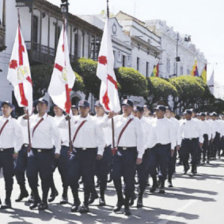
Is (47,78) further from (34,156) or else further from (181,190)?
(34,156)

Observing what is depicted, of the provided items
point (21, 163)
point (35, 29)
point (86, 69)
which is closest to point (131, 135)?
point (21, 163)

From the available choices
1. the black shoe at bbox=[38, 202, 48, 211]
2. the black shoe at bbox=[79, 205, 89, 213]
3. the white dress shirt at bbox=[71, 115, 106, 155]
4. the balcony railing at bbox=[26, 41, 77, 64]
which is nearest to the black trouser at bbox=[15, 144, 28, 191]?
the black shoe at bbox=[38, 202, 48, 211]

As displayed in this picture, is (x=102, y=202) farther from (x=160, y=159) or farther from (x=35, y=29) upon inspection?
(x=35, y=29)

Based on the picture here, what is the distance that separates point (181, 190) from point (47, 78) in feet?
48.9

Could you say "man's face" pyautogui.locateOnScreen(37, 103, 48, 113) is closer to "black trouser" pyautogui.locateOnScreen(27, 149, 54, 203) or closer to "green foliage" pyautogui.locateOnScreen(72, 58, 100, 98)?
"black trouser" pyautogui.locateOnScreen(27, 149, 54, 203)

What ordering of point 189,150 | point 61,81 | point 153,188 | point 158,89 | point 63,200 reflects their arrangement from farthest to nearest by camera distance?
point 158,89
point 189,150
point 153,188
point 63,200
point 61,81

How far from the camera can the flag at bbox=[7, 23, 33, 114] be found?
9094mm

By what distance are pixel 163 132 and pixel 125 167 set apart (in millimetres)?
3006

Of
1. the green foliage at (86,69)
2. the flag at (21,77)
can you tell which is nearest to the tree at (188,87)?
the green foliage at (86,69)

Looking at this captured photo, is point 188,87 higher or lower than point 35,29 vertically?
lower

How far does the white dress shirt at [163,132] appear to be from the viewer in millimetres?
11023

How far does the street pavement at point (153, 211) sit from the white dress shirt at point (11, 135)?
108 cm

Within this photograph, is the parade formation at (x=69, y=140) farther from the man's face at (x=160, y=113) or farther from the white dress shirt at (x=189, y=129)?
the white dress shirt at (x=189, y=129)

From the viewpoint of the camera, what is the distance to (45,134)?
8.53m
